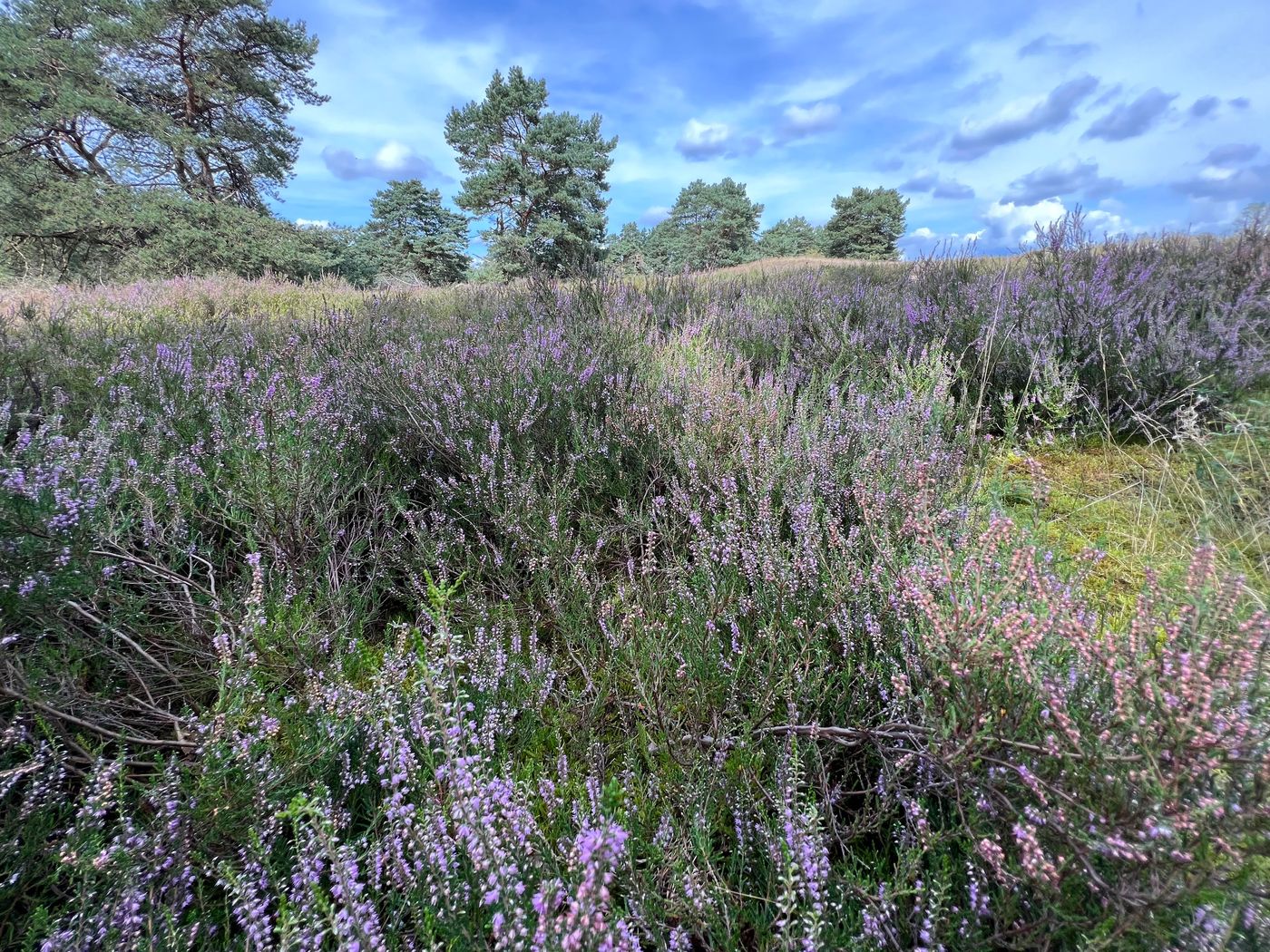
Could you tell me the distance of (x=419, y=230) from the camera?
29.6m

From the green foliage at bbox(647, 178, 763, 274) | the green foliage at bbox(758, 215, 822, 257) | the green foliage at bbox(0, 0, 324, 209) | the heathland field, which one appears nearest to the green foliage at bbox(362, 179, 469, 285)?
the green foliage at bbox(0, 0, 324, 209)

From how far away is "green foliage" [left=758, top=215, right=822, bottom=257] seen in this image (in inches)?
1569

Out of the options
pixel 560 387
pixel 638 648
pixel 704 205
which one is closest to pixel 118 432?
pixel 560 387

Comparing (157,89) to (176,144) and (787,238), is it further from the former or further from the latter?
(787,238)

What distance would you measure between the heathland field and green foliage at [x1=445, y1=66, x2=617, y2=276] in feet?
84.1

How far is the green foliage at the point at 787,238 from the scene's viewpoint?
39.8 meters

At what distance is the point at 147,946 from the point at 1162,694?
67.2 inches

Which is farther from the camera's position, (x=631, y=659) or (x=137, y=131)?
(x=137, y=131)

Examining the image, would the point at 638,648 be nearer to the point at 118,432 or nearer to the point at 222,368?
the point at 118,432

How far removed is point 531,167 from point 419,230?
720 centimetres

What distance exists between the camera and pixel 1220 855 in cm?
74

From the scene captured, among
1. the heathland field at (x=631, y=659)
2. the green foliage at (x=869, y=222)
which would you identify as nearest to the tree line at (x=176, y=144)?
the heathland field at (x=631, y=659)

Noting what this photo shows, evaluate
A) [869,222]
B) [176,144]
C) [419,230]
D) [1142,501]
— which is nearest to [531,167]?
[419,230]

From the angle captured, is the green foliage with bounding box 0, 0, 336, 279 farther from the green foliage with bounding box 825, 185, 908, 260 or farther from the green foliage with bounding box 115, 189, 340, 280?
the green foliage with bounding box 825, 185, 908, 260
